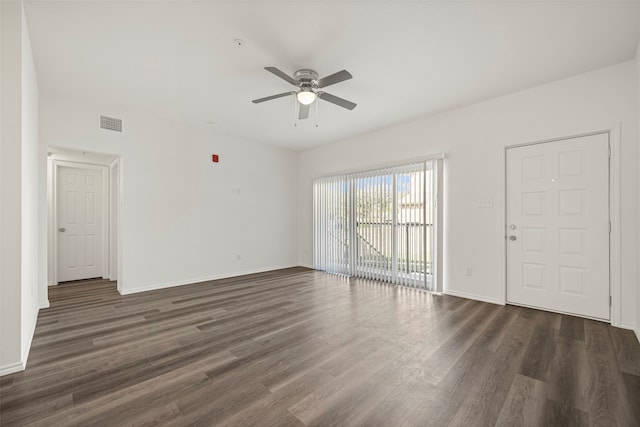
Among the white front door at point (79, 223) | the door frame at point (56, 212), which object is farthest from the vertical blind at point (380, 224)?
the white front door at point (79, 223)

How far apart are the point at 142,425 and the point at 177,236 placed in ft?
12.7

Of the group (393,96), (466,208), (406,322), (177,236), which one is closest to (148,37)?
(393,96)

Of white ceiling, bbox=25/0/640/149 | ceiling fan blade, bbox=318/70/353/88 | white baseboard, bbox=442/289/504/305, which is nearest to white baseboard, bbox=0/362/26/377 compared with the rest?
white ceiling, bbox=25/0/640/149

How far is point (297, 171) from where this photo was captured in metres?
7.15

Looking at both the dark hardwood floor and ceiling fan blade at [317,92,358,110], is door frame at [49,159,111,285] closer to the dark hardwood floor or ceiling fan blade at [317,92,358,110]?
the dark hardwood floor

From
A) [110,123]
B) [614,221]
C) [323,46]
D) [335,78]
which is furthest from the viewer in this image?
[110,123]

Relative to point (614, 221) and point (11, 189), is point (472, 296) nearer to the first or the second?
point (614, 221)

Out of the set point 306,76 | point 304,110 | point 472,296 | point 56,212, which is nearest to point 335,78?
point 306,76

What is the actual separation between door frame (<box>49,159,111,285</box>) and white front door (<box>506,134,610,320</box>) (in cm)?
741

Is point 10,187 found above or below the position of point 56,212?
above

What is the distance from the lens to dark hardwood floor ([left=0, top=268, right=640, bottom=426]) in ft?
5.65

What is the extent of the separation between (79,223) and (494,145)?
25.0ft

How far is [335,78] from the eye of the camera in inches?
112

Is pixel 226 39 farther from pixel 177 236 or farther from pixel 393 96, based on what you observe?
pixel 177 236
